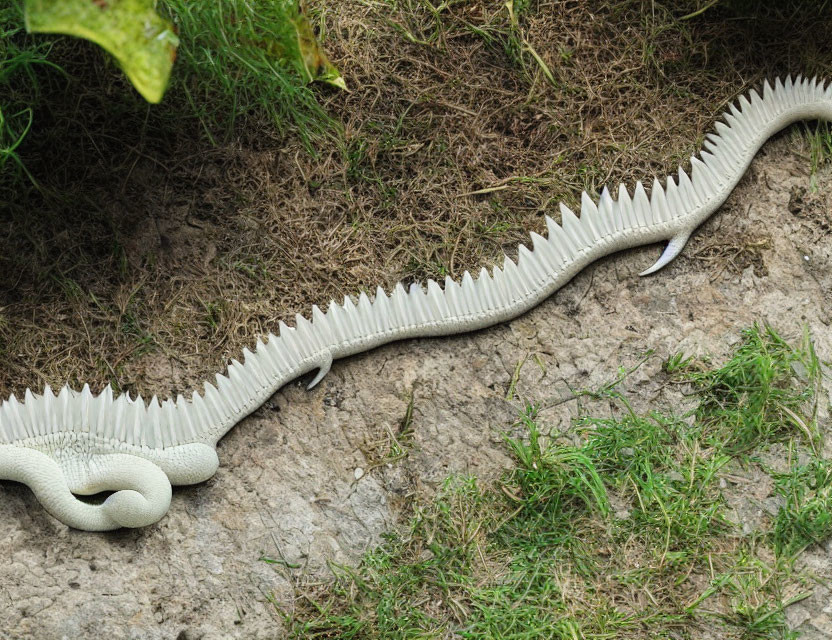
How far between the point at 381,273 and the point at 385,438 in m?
0.38

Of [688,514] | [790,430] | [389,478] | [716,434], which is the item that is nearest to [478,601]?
[389,478]

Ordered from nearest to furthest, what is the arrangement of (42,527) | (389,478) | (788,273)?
(42,527)
(389,478)
(788,273)

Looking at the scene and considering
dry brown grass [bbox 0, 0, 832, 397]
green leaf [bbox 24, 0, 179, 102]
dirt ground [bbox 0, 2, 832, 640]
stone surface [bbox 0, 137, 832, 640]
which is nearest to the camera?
green leaf [bbox 24, 0, 179, 102]

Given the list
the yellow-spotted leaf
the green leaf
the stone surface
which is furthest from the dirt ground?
the green leaf

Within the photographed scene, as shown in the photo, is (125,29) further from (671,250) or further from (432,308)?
(671,250)

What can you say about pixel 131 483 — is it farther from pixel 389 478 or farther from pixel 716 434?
pixel 716 434

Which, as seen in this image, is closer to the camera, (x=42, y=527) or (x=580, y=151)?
(x=42, y=527)

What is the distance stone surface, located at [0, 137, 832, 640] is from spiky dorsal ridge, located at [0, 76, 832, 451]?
2.2 inches

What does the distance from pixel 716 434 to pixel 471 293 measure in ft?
2.03

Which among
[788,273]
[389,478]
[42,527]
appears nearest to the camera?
[42,527]

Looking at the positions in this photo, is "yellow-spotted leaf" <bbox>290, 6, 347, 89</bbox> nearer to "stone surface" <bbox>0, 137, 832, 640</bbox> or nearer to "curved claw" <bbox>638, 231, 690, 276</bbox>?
"stone surface" <bbox>0, 137, 832, 640</bbox>

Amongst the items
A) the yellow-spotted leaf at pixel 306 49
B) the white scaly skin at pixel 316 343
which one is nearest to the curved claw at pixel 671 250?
the white scaly skin at pixel 316 343

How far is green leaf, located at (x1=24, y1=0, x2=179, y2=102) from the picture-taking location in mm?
1397

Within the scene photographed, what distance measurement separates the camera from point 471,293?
→ 187cm
